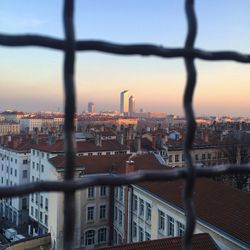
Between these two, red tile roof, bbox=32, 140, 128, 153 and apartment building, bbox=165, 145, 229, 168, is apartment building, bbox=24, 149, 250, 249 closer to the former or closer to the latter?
red tile roof, bbox=32, 140, 128, 153

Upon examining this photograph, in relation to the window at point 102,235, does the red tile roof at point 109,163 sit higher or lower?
higher

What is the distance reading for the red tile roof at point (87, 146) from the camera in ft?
93.7

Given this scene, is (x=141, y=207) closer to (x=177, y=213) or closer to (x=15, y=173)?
(x=177, y=213)

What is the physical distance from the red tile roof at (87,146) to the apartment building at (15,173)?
9.41 ft

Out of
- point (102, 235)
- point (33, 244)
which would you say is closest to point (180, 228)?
point (33, 244)

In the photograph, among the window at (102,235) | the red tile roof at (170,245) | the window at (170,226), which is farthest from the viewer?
the window at (102,235)

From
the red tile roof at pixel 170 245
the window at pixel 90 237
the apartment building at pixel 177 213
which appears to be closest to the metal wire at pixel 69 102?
the apartment building at pixel 177 213

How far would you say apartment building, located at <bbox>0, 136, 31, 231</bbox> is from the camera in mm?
31336

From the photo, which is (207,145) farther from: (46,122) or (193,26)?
(46,122)

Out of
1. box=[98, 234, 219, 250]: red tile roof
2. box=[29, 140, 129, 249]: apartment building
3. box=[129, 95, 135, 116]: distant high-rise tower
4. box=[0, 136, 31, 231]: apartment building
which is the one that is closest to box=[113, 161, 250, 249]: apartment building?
box=[98, 234, 219, 250]: red tile roof

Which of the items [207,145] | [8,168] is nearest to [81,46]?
[8,168]

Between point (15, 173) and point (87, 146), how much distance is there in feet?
23.7

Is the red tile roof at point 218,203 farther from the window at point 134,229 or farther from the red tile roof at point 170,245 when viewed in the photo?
the window at point 134,229

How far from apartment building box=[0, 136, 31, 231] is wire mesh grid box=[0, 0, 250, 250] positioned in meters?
30.4
